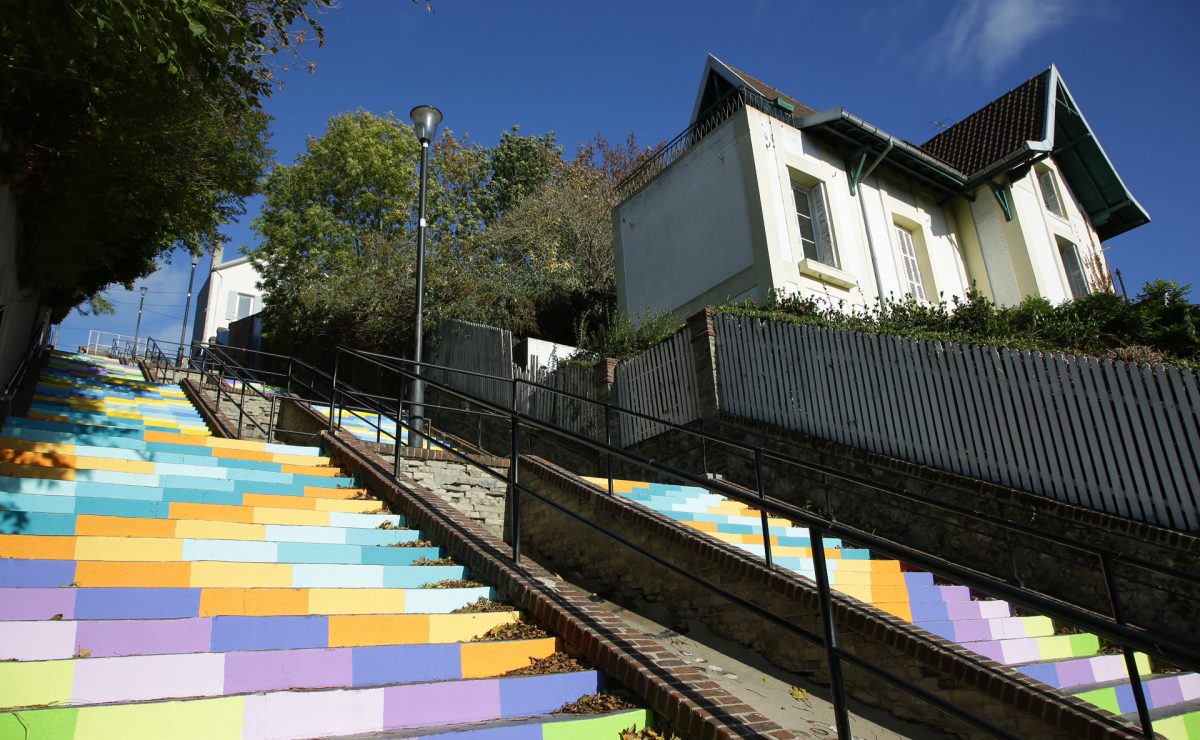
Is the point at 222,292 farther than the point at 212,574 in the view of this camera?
Yes

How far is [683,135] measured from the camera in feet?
53.3

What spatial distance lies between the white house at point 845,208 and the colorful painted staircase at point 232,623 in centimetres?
1000

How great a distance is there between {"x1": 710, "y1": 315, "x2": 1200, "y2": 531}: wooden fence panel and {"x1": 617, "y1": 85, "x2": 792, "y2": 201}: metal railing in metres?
6.28

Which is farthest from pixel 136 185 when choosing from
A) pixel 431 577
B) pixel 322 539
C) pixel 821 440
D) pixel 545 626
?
pixel 821 440

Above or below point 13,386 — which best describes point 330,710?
below

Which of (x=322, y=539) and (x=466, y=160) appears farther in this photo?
(x=466, y=160)

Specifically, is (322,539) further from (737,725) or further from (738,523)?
(738,523)

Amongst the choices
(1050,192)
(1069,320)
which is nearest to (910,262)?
(1069,320)

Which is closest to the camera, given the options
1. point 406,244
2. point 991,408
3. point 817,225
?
point 991,408

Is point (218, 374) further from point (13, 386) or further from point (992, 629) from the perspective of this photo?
point (992, 629)

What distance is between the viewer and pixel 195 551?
4188 millimetres

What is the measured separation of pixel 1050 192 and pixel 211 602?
21854 millimetres

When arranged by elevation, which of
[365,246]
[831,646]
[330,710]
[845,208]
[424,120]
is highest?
[365,246]

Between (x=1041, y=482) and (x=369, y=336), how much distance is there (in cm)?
1544
